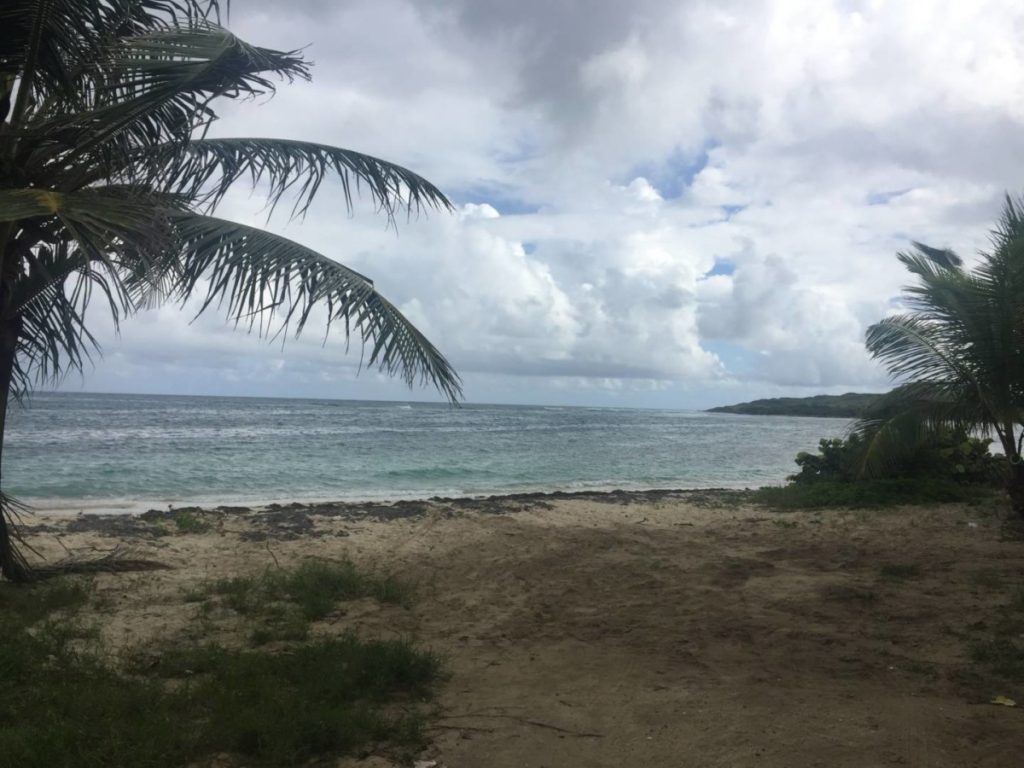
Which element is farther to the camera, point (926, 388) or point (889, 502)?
point (889, 502)

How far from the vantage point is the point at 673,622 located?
5.65 meters

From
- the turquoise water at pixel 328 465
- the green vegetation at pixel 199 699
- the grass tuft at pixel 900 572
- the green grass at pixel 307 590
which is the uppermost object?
the grass tuft at pixel 900 572

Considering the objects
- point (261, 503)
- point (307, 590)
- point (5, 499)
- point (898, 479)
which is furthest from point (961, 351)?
point (261, 503)

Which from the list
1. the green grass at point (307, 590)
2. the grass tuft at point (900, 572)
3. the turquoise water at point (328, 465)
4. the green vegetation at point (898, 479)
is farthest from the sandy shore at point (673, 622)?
the turquoise water at point (328, 465)

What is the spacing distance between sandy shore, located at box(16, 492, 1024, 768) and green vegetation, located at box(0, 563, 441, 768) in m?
0.22

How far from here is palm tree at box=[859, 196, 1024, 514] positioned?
8.14m

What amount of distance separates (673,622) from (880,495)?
808 cm

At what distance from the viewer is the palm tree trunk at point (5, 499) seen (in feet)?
18.3

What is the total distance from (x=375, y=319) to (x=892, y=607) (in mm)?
4424

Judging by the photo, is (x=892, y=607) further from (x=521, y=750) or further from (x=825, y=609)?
(x=521, y=750)

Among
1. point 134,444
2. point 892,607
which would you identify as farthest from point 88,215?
point 134,444

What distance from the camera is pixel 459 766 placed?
3369mm

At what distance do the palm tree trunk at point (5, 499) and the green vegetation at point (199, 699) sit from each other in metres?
0.86

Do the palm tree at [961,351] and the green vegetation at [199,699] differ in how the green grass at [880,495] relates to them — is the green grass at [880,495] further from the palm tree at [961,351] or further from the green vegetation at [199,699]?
the green vegetation at [199,699]
